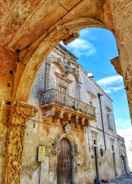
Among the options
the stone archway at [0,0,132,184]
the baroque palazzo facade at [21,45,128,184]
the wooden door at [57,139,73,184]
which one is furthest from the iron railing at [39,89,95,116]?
the stone archway at [0,0,132,184]

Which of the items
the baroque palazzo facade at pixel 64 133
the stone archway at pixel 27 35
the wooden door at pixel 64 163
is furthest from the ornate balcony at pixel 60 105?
the stone archway at pixel 27 35

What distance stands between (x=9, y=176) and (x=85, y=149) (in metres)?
7.29

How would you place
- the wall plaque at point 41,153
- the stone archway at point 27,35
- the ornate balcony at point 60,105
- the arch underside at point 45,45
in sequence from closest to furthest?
the stone archway at point 27,35, the arch underside at point 45,45, the wall plaque at point 41,153, the ornate balcony at point 60,105

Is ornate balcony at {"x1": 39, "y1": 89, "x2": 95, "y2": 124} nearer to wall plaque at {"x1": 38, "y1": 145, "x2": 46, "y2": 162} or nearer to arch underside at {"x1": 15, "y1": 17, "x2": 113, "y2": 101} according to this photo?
wall plaque at {"x1": 38, "y1": 145, "x2": 46, "y2": 162}

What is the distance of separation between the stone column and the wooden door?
5083mm

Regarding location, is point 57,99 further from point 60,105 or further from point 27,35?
point 27,35

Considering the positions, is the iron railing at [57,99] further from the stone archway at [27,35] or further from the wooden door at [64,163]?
the stone archway at [27,35]

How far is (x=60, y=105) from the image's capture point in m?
8.15

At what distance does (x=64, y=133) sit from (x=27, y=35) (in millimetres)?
6311

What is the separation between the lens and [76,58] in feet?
38.7

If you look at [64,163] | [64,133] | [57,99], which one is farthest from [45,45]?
[64,163]

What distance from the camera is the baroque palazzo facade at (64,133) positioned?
23.7 ft

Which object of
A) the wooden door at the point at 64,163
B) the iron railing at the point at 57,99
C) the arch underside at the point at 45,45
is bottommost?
the wooden door at the point at 64,163

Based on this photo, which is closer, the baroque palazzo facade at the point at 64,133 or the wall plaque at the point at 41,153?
the wall plaque at the point at 41,153
